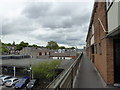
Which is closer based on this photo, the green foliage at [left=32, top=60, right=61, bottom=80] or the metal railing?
the metal railing

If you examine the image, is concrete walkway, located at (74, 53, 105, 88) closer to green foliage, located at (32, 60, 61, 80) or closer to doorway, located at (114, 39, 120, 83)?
doorway, located at (114, 39, 120, 83)

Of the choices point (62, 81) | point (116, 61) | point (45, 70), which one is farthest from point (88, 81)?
point (45, 70)

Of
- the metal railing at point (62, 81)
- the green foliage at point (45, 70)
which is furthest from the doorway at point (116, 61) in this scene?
the green foliage at point (45, 70)

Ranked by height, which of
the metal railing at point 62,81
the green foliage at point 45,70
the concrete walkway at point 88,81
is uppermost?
the metal railing at point 62,81

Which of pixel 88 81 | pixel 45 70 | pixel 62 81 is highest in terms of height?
pixel 62 81

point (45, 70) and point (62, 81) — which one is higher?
point (62, 81)

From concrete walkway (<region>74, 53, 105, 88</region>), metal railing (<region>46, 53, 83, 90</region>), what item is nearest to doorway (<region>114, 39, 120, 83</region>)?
concrete walkway (<region>74, 53, 105, 88</region>)

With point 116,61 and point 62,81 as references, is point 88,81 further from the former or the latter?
point 62,81

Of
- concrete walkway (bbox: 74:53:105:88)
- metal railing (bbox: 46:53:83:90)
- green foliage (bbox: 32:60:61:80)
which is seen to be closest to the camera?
metal railing (bbox: 46:53:83:90)

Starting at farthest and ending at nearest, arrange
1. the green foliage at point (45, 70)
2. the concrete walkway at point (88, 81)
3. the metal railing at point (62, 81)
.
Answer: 1. the green foliage at point (45, 70)
2. the concrete walkway at point (88, 81)
3. the metal railing at point (62, 81)

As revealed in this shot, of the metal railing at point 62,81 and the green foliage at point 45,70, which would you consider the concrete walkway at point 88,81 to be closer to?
the metal railing at point 62,81

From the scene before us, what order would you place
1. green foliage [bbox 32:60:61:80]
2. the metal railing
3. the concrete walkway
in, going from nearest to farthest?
the metal railing < the concrete walkway < green foliage [bbox 32:60:61:80]

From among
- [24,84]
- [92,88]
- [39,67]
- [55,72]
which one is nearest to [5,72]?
[24,84]

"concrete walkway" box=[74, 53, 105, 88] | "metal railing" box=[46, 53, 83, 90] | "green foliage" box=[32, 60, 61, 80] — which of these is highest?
"metal railing" box=[46, 53, 83, 90]
